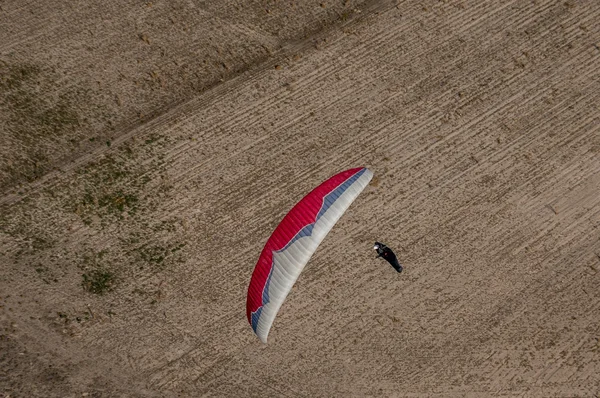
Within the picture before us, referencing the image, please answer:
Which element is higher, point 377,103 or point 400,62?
point 400,62

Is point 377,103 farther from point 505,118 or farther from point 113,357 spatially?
point 113,357

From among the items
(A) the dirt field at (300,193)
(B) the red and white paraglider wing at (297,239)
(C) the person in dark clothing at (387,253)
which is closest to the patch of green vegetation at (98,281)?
(A) the dirt field at (300,193)

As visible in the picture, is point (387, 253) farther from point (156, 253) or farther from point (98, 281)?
point (98, 281)

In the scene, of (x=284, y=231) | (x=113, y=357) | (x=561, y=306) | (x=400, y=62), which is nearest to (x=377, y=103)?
(x=400, y=62)

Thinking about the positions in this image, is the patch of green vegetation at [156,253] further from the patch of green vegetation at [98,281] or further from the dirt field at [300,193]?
the patch of green vegetation at [98,281]

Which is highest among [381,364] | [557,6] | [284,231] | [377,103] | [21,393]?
[557,6]

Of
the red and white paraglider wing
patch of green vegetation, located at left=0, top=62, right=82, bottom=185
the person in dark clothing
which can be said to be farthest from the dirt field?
the red and white paraglider wing
